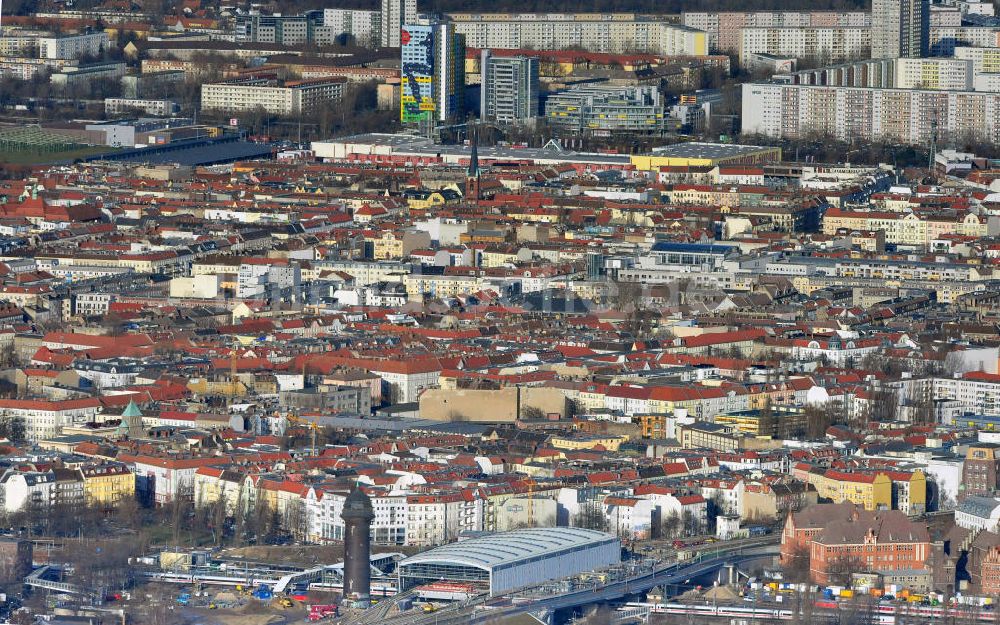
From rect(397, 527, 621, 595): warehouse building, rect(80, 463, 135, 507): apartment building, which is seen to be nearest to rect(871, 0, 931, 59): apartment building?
rect(80, 463, 135, 507): apartment building

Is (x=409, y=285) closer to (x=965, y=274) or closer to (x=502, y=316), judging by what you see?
(x=502, y=316)

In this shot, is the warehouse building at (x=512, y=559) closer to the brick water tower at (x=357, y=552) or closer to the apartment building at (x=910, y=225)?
the brick water tower at (x=357, y=552)

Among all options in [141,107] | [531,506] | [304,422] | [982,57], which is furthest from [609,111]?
[531,506]

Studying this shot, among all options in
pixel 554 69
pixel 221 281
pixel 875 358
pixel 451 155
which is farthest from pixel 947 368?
pixel 554 69

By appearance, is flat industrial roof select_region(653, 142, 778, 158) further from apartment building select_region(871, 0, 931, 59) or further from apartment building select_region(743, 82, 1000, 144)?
apartment building select_region(871, 0, 931, 59)

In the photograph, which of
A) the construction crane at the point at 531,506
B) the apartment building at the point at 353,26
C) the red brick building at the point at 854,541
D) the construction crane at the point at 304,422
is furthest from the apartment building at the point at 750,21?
the red brick building at the point at 854,541

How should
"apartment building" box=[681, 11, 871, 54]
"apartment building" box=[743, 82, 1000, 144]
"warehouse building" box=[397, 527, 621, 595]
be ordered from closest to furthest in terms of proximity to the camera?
1. "warehouse building" box=[397, 527, 621, 595]
2. "apartment building" box=[743, 82, 1000, 144]
3. "apartment building" box=[681, 11, 871, 54]
